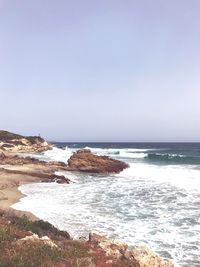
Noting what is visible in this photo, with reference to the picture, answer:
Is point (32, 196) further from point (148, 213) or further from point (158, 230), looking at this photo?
point (158, 230)

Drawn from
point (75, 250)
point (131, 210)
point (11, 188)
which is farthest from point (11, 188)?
point (75, 250)

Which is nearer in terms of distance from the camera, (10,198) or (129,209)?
(129,209)

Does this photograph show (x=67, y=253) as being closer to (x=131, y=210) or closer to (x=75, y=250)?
(x=75, y=250)

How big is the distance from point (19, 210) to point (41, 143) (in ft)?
303

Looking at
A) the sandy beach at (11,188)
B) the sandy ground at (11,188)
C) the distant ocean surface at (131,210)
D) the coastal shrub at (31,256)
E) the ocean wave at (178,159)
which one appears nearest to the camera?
the coastal shrub at (31,256)

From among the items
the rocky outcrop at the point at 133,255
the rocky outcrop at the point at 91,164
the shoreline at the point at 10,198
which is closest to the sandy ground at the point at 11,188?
the shoreline at the point at 10,198

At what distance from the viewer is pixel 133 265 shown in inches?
500

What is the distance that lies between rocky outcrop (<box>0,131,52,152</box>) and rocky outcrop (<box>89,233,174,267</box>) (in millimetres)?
80962

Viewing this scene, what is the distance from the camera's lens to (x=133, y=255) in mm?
13344

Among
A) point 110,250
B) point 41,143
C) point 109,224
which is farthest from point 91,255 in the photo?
point 41,143

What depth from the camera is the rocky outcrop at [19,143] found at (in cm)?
9798

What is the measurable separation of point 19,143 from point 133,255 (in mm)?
93416

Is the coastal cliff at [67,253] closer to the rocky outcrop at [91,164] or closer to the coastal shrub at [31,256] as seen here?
the coastal shrub at [31,256]

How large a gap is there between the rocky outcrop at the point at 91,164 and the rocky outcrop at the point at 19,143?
42891 millimetres
